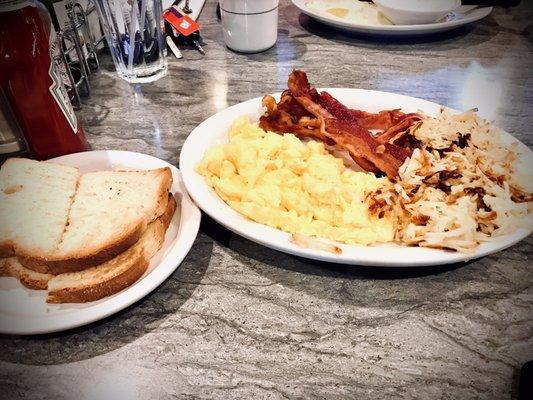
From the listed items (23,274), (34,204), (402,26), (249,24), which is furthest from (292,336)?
(402,26)

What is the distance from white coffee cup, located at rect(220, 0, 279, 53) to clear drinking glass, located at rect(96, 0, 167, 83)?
1.21 ft

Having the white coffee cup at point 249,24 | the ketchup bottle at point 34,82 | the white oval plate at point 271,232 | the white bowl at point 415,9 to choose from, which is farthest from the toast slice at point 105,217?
the white bowl at point 415,9

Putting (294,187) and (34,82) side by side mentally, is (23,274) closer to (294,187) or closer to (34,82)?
(34,82)

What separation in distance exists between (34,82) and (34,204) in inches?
16.6

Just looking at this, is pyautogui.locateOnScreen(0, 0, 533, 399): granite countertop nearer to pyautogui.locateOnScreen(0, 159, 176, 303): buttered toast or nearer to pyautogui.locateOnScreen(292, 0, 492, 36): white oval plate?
pyautogui.locateOnScreen(0, 159, 176, 303): buttered toast

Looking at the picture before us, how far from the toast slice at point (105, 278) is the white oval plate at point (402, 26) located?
190 cm

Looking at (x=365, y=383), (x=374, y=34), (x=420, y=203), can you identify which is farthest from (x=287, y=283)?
(x=374, y=34)

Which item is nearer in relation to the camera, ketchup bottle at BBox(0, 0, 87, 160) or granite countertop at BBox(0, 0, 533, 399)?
granite countertop at BBox(0, 0, 533, 399)

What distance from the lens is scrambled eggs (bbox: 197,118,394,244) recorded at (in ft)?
3.74

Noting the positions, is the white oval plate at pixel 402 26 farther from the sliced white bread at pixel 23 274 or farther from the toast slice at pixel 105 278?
the sliced white bread at pixel 23 274

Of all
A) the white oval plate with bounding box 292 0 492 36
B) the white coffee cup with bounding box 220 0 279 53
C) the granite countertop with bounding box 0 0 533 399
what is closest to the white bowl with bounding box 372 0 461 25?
the white oval plate with bounding box 292 0 492 36

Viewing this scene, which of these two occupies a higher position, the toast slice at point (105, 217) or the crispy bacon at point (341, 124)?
the crispy bacon at point (341, 124)

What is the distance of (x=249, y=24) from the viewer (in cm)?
227

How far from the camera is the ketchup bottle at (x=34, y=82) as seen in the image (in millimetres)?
1277
